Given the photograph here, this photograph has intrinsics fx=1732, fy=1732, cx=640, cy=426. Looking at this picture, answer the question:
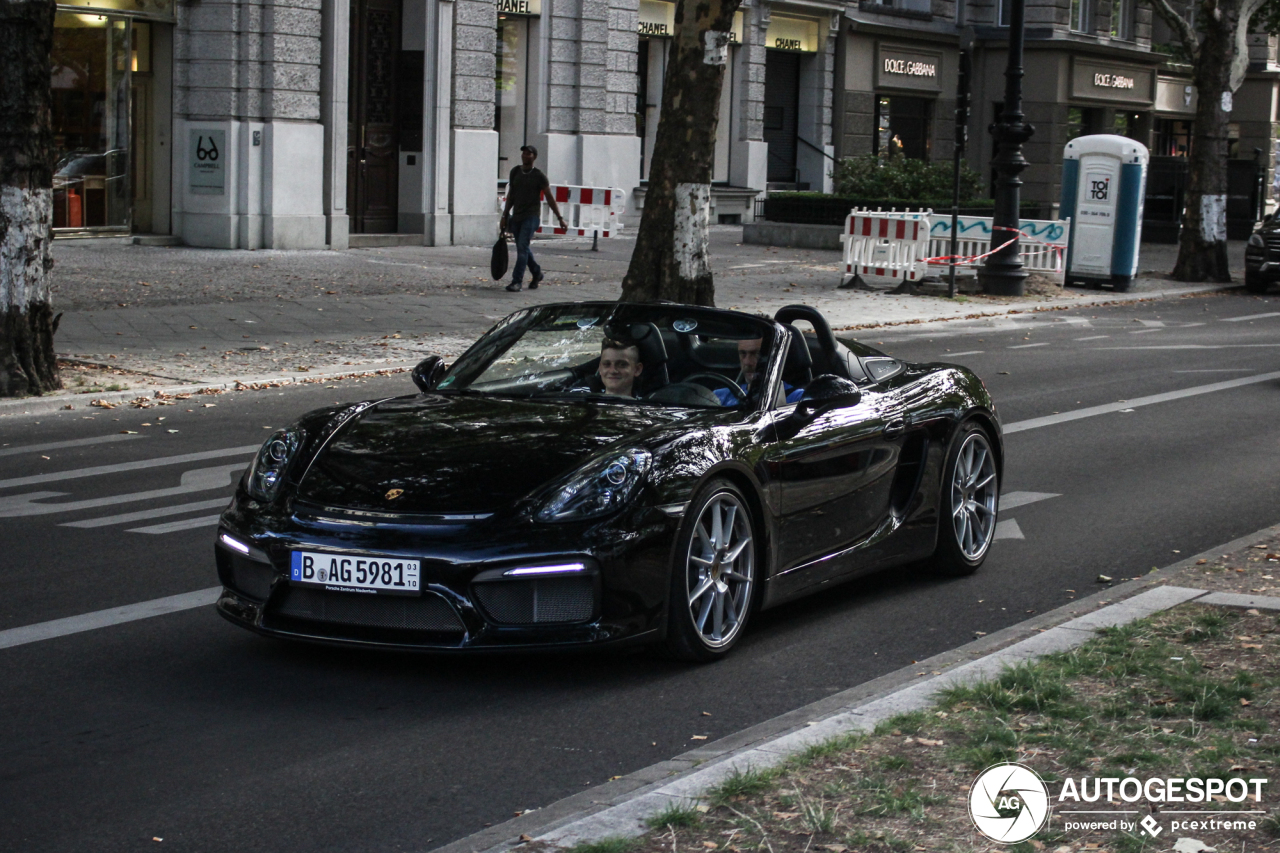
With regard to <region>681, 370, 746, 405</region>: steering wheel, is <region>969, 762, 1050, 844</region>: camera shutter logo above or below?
below

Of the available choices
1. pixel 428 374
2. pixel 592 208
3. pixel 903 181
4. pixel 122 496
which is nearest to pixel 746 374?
pixel 428 374

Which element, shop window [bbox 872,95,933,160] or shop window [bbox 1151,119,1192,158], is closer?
shop window [bbox 872,95,933,160]

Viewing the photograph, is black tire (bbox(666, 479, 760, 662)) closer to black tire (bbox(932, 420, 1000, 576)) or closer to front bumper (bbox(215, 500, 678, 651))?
front bumper (bbox(215, 500, 678, 651))

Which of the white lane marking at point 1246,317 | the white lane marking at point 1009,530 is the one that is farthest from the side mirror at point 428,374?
the white lane marking at point 1246,317

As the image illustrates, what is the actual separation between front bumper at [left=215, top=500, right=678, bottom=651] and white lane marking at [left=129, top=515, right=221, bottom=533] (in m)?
2.75

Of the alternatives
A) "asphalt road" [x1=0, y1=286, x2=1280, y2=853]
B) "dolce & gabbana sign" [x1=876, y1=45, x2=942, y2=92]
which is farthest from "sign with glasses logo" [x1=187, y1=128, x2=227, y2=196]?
"dolce & gabbana sign" [x1=876, y1=45, x2=942, y2=92]

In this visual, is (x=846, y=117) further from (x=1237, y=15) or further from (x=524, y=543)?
(x=524, y=543)

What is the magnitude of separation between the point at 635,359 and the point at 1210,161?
26.5m

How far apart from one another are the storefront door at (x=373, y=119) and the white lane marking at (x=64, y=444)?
1769cm

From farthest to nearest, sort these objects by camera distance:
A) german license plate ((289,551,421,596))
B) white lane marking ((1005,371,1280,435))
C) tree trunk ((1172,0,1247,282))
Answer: tree trunk ((1172,0,1247,282)), white lane marking ((1005,371,1280,435)), german license plate ((289,551,421,596))

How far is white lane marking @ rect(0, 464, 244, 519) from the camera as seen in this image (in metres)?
8.79

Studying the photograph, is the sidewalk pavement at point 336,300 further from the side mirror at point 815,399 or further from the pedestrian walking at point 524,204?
the side mirror at point 815,399

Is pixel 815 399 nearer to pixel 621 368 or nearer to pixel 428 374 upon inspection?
Result: pixel 621 368

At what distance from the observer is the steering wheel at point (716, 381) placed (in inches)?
261
